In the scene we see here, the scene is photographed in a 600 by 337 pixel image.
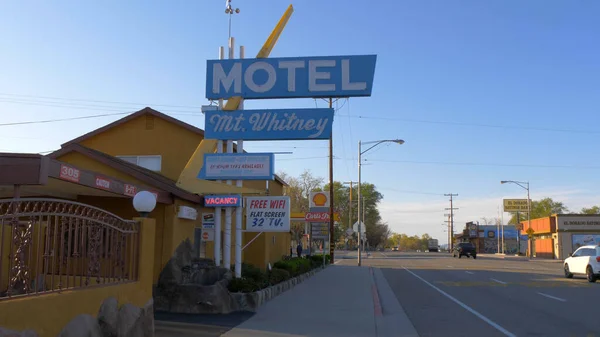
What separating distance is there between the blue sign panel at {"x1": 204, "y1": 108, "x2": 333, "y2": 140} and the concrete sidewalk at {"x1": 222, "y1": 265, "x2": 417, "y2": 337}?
4.61 m

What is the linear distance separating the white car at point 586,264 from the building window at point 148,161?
1834cm

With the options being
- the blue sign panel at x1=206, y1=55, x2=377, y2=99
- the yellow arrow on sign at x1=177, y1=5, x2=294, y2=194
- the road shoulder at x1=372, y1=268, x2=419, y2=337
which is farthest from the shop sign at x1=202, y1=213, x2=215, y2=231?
the road shoulder at x1=372, y1=268, x2=419, y2=337

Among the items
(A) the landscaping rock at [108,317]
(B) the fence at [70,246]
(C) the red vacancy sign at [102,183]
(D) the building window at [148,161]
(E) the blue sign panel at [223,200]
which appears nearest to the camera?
(B) the fence at [70,246]

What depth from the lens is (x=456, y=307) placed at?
46.8 feet

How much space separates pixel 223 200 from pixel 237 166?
106 centimetres

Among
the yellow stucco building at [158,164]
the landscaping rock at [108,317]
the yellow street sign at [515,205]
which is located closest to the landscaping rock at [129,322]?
the landscaping rock at [108,317]

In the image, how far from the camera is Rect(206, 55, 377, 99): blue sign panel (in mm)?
14930

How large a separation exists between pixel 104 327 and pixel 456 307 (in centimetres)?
978

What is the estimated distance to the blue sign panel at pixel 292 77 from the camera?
14930mm

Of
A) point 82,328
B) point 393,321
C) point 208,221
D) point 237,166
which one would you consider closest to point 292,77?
point 237,166

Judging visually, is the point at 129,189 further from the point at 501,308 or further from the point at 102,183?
the point at 501,308

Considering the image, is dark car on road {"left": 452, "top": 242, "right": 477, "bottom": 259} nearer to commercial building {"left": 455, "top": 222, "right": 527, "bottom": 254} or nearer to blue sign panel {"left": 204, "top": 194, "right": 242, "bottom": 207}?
blue sign panel {"left": 204, "top": 194, "right": 242, "bottom": 207}

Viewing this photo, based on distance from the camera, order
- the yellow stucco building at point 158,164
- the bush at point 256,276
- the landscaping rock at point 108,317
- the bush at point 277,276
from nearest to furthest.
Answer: the landscaping rock at point 108,317 < the yellow stucco building at point 158,164 < the bush at point 256,276 < the bush at point 277,276

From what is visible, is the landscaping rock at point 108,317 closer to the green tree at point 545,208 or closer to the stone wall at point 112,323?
the stone wall at point 112,323
